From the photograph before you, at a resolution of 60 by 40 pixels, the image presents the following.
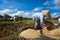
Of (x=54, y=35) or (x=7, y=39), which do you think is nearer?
(x=7, y=39)

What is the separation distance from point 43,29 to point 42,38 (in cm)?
235

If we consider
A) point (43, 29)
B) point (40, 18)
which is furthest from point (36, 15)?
point (43, 29)

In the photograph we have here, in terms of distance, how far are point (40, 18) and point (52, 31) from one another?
3.34 ft

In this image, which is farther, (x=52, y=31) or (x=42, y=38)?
(x=52, y=31)

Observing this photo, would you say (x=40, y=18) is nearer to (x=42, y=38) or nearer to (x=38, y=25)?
(x=38, y=25)

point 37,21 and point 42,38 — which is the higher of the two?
point 37,21

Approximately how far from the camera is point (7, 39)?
681 centimetres

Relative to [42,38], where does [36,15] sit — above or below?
above

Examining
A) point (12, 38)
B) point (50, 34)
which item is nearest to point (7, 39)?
point (12, 38)

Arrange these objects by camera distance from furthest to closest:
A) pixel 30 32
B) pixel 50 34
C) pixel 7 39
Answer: pixel 50 34 < pixel 30 32 < pixel 7 39

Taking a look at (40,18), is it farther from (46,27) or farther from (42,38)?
(42,38)

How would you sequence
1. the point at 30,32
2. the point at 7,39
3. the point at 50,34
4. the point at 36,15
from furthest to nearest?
the point at 36,15 → the point at 50,34 → the point at 30,32 → the point at 7,39

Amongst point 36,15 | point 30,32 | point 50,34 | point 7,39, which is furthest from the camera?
point 36,15

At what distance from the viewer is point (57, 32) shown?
894 cm
